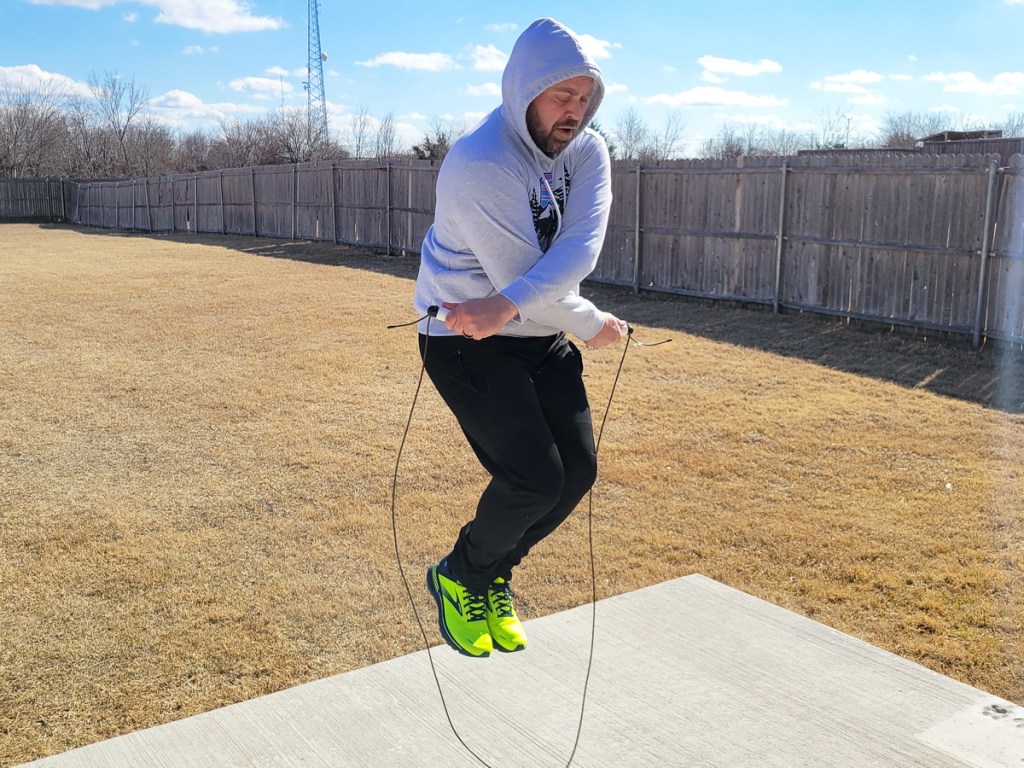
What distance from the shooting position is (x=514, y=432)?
2898mm

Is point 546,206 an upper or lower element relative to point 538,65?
lower

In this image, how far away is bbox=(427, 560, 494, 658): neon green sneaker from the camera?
10.4 ft

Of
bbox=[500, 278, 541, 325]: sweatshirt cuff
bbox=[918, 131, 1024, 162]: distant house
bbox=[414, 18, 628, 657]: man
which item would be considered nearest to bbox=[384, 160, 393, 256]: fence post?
bbox=[918, 131, 1024, 162]: distant house

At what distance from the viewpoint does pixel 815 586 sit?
4855 mm

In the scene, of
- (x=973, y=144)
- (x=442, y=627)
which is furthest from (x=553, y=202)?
(x=973, y=144)

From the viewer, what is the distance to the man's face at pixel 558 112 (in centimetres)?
288

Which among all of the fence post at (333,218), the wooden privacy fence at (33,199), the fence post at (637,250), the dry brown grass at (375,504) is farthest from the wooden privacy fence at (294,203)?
the dry brown grass at (375,504)

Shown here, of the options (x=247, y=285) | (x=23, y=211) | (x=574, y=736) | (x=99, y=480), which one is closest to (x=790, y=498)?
(x=574, y=736)

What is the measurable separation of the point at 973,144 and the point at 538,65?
22977mm

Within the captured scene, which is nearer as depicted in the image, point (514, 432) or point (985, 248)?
point (514, 432)

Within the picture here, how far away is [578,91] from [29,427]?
656cm

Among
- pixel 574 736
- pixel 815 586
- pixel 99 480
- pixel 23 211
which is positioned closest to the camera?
pixel 574 736

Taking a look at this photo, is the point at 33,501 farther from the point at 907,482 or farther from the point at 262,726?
the point at 907,482

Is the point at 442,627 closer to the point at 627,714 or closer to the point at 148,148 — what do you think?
the point at 627,714
